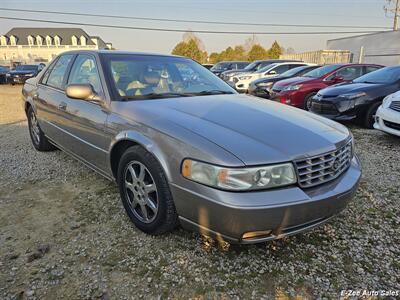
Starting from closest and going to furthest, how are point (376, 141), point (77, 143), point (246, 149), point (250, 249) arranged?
point (246, 149), point (250, 249), point (77, 143), point (376, 141)

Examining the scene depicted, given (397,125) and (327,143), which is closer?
(327,143)

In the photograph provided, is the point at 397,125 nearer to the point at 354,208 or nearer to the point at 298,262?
the point at 354,208

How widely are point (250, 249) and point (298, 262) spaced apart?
1.18ft

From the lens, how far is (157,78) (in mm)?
3148

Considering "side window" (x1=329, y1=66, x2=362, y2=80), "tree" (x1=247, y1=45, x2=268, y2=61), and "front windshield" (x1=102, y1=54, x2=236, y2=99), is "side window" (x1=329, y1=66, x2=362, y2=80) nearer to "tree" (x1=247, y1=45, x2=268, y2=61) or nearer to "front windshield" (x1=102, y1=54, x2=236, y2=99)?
"front windshield" (x1=102, y1=54, x2=236, y2=99)

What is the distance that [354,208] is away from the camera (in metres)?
3.06

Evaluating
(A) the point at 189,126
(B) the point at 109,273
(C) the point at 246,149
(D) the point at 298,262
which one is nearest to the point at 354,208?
(D) the point at 298,262

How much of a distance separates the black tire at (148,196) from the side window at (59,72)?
5.65 feet

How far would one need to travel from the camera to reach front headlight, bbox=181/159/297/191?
1875 mm

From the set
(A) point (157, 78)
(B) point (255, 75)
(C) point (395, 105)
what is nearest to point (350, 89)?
(C) point (395, 105)

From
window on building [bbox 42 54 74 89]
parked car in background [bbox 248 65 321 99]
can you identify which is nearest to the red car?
parked car in background [bbox 248 65 321 99]

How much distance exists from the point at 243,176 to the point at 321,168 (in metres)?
0.63

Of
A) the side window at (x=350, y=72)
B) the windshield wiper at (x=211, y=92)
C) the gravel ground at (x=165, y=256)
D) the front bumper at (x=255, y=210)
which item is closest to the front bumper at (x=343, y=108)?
the side window at (x=350, y=72)

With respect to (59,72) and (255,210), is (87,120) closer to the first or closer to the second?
(59,72)
